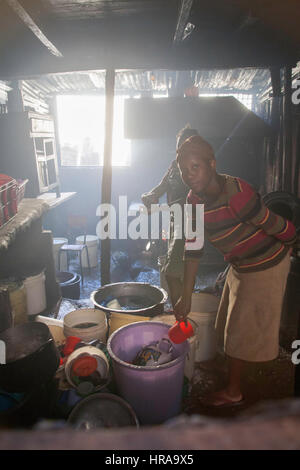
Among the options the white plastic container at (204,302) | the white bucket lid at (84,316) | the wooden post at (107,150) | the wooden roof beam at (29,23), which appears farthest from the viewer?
the wooden post at (107,150)

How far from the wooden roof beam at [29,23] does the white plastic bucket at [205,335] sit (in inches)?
150

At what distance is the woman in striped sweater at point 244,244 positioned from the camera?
7.98 ft

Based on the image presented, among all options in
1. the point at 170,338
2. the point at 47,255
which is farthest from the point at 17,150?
the point at 170,338

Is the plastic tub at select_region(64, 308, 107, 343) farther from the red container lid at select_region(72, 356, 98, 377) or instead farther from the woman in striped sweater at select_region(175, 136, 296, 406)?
the woman in striped sweater at select_region(175, 136, 296, 406)

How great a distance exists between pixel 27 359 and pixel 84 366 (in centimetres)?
55

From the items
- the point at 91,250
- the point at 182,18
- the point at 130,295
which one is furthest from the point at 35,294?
the point at 182,18

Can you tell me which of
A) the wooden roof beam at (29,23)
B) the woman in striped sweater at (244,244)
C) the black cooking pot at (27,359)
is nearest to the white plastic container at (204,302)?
the woman in striped sweater at (244,244)

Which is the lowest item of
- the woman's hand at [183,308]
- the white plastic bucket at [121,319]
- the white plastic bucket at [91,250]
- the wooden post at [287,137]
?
the white plastic bucket at [91,250]

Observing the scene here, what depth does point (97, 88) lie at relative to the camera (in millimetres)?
11414

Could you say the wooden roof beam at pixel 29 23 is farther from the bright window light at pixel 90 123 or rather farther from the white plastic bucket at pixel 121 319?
the bright window light at pixel 90 123

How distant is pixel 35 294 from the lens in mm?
4816

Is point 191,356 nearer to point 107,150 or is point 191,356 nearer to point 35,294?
point 35,294

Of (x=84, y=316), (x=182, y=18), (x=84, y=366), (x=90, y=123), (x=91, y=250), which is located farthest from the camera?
(x=90, y=123)
